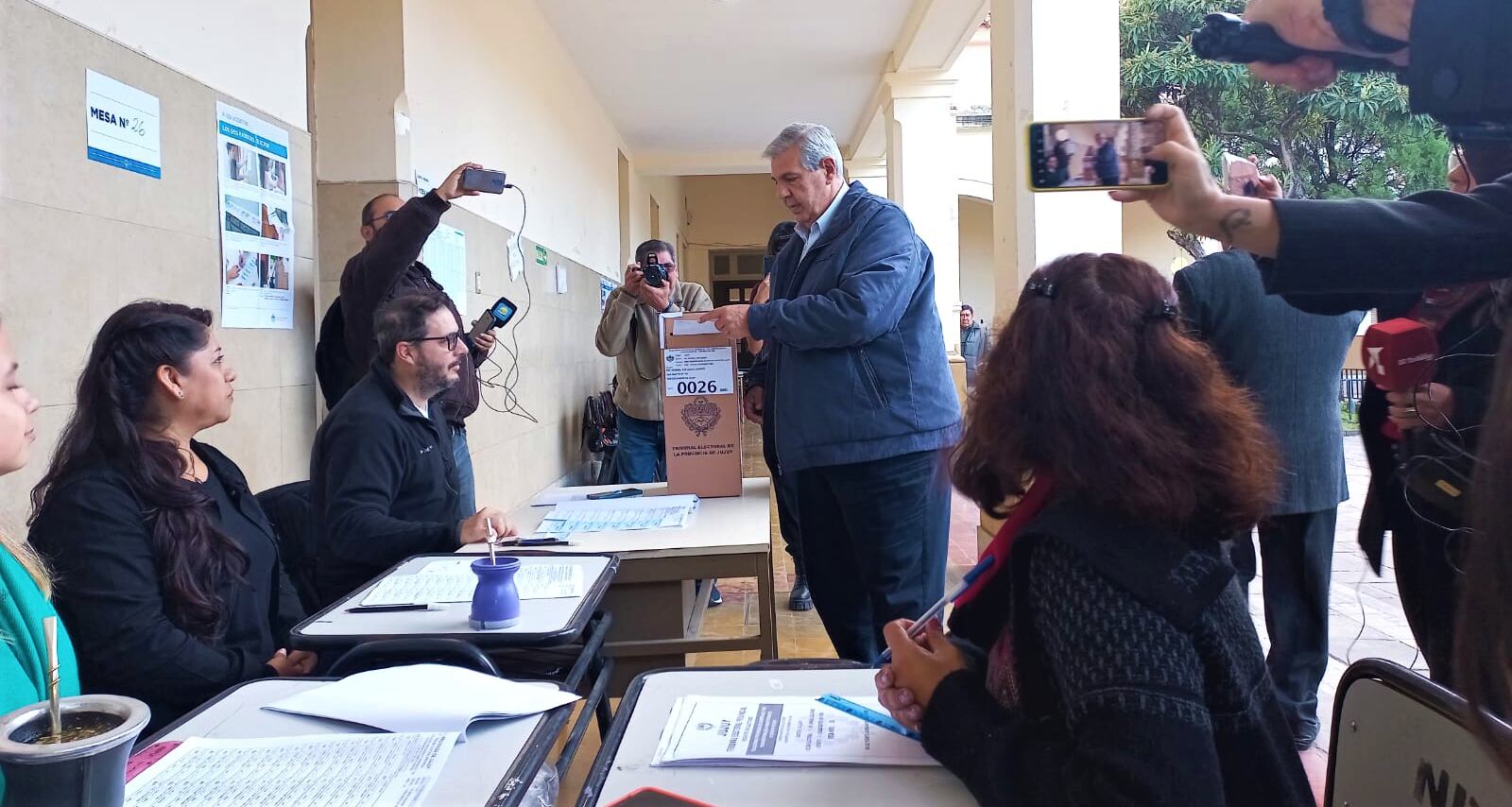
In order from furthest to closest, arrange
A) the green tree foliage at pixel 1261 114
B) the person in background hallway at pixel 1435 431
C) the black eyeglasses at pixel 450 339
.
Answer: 1. the green tree foliage at pixel 1261 114
2. the black eyeglasses at pixel 450 339
3. the person in background hallway at pixel 1435 431

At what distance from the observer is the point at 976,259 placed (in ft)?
55.1

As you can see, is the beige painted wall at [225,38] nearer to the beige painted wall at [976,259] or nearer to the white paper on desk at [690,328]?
the white paper on desk at [690,328]

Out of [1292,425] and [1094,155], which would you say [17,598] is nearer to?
[1094,155]

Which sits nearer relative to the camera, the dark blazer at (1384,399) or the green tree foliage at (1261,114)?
the dark blazer at (1384,399)

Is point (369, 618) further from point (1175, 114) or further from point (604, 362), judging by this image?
point (604, 362)

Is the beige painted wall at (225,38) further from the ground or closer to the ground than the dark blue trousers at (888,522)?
further from the ground

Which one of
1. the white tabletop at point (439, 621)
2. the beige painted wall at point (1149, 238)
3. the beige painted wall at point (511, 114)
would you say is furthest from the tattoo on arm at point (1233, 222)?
the beige painted wall at point (1149, 238)

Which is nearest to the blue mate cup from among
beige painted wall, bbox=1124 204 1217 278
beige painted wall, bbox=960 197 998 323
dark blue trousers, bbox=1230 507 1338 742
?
dark blue trousers, bbox=1230 507 1338 742

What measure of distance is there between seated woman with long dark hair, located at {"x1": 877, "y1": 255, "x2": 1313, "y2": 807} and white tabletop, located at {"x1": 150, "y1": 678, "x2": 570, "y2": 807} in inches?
16.5

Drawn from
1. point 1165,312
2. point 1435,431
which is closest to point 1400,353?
point 1435,431

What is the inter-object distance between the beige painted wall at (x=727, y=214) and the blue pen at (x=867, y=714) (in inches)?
568

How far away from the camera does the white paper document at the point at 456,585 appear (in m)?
1.62

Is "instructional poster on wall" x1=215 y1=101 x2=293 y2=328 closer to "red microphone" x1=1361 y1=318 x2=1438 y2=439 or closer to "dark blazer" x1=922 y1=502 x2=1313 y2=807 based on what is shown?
"dark blazer" x1=922 y1=502 x2=1313 y2=807

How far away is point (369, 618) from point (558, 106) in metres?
5.34
